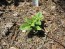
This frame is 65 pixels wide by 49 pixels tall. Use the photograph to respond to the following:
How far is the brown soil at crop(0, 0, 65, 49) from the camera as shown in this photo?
198 centimetres

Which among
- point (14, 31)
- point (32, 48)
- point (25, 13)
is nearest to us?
point (32, 48)

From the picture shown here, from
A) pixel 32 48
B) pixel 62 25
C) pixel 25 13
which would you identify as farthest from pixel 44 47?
pixel 25 13

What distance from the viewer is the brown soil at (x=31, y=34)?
198 centimetres

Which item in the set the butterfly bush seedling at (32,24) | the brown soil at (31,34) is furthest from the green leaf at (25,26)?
the brown soil at (31,34)

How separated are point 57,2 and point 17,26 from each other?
56cm

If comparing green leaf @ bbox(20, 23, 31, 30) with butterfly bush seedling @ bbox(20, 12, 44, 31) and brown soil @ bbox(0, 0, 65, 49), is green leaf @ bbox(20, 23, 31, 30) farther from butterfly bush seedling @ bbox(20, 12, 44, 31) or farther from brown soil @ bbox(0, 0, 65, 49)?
brown soil @ bbox(0, 0, 65, 49)

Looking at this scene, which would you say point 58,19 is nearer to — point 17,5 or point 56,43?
point 56,43


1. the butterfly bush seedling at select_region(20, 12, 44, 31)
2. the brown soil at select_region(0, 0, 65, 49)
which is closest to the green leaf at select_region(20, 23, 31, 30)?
the butterfly bush seedling at select_region(20, 12, 44, 31)

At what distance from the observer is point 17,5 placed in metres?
2.39

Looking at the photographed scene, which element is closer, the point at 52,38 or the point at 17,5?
the point at 52,38

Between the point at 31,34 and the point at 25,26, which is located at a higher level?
the point at 25,26

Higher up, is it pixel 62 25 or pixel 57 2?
pixel 57 2

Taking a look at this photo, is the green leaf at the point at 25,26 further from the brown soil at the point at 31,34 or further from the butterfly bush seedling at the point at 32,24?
the brown soil at the point at 31,34

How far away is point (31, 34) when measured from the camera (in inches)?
80.8
